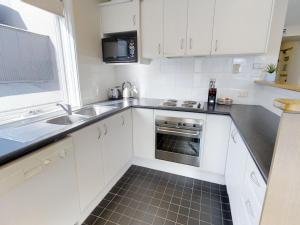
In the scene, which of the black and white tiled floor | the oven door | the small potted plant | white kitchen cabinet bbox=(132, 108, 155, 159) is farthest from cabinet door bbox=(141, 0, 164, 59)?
the black and white tiled floor

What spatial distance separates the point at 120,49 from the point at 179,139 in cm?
137

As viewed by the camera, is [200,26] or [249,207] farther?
[200,26]

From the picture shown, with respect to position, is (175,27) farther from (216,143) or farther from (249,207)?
(249,207)

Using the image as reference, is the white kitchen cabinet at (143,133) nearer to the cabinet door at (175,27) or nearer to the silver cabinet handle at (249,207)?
the cabinet door at (175,27)

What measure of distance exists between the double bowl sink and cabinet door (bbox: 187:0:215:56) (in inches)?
46.3

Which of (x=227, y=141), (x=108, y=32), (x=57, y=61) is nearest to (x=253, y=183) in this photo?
(x=227, y=141)

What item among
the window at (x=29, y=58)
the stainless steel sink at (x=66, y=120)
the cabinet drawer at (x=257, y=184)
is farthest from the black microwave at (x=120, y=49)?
the cabinet drawer at (x=257, y=184)

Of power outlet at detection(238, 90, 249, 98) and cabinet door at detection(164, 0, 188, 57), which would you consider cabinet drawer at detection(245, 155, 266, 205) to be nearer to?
power outlet at detection(238, 90, 249, 98)

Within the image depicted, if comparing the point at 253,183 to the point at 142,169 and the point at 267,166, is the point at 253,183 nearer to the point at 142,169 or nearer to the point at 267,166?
the point at 267,166

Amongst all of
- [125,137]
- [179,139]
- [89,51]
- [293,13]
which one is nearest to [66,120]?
[125,137]

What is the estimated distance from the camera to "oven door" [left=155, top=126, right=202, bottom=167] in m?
1.94

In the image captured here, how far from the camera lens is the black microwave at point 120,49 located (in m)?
2.07

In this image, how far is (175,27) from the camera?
1935 mm

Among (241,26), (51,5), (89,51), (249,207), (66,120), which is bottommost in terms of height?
(249,207)
